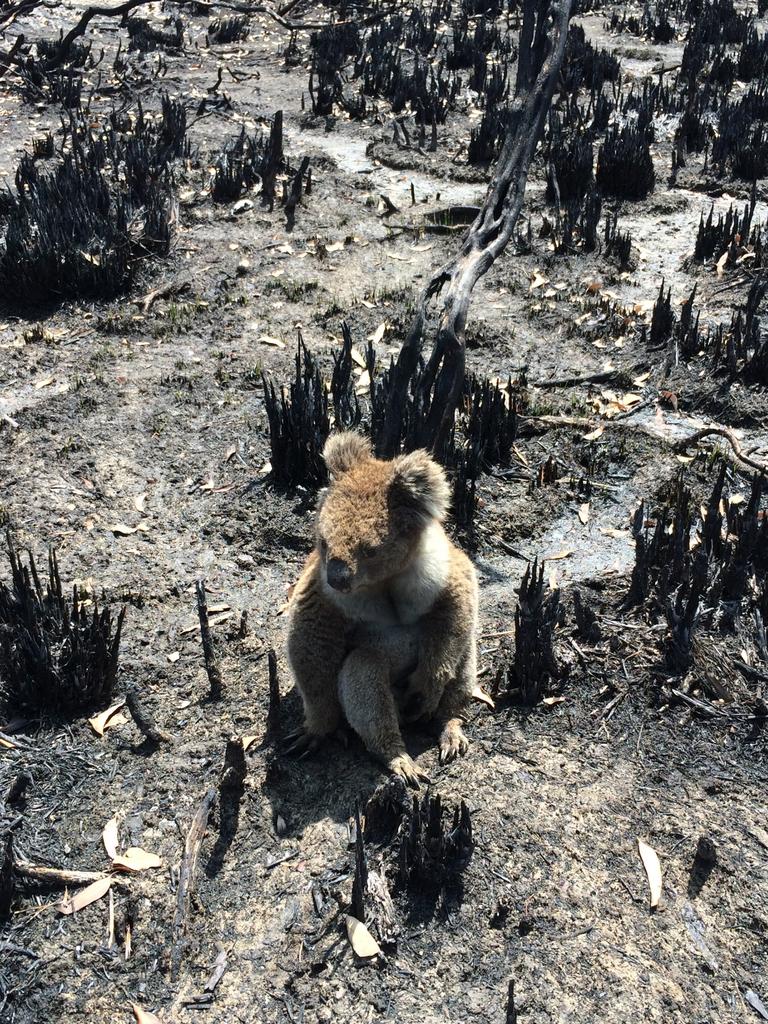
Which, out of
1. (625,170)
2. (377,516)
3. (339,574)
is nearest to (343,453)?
(377,516)

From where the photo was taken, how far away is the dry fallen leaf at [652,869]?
3.16 meters

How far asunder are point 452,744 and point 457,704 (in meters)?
0.19

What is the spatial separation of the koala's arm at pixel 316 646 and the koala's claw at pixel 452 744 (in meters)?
0.47

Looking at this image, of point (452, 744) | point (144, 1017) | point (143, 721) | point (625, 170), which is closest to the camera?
point (144, 1017)

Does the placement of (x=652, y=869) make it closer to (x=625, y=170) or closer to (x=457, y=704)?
(x=457, y=704)

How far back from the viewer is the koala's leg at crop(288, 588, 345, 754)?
11.9 feet

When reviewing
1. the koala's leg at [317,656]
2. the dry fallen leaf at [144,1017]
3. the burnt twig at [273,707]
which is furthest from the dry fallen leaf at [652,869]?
the dry fallen leaf at [144,1017]

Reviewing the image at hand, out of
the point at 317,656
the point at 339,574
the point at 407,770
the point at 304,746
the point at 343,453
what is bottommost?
the point at 304,746

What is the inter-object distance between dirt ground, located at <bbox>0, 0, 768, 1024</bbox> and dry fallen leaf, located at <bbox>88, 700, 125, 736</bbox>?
0.19 ft

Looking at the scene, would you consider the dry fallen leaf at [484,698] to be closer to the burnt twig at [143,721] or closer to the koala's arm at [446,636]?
the koala's arm at [446,636]

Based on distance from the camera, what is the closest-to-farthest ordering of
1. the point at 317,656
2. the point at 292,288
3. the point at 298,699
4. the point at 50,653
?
the point at 317,656
the point at 50,653
the point at 298,699
the point at 292,288

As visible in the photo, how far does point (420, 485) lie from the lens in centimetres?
334

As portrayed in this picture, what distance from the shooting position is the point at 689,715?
153 inches

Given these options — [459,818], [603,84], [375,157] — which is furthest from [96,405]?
[603,84]
